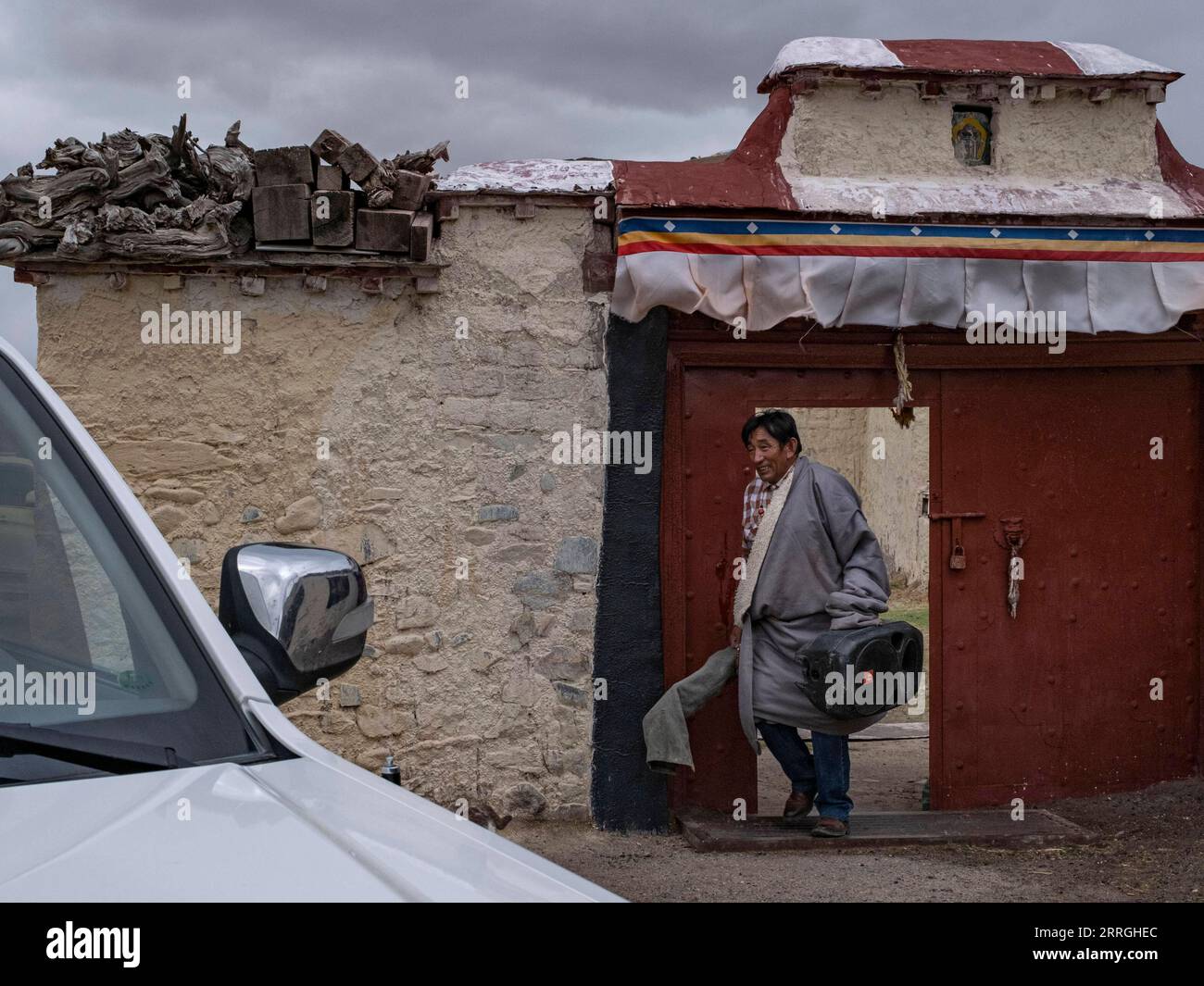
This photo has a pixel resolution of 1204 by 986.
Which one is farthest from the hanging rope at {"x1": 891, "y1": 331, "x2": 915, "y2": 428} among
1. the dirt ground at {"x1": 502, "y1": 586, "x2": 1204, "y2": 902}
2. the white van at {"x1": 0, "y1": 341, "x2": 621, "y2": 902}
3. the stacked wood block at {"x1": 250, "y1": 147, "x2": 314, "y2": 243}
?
the white van at {"x1": 0, "y1": 341, "x2": 621, "y2": 902}

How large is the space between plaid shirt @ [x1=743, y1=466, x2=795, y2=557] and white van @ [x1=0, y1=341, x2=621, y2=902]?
13.3 ft

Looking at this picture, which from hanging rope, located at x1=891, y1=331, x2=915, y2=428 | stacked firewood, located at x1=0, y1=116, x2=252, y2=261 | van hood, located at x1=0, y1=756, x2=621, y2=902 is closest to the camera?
van hood, located at x1=0, y1=756, x2=621, y2=902

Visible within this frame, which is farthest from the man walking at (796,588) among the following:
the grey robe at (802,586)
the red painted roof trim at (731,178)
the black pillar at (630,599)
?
the red painted roof trim at (731,178)

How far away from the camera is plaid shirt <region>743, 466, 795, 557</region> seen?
596cm

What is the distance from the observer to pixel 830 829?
19.0 ft

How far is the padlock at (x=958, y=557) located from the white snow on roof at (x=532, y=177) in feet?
8.57

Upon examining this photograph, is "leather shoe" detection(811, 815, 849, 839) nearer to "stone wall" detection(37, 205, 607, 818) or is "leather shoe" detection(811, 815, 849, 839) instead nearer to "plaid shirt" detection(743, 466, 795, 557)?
"stone wall" detection(37, 205, 607, 818)

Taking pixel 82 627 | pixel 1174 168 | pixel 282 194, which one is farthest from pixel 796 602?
pixel 82 627

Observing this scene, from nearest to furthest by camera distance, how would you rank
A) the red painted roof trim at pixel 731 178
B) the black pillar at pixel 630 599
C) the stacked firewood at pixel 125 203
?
the stacked firewood at pixel 125 203 → the red painted roof trim at pixel 731 178 → the black pillar at pixel 630 599

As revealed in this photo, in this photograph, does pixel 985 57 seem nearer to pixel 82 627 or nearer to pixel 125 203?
pixel 125 203

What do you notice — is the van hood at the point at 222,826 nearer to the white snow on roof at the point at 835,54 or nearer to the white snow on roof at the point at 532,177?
the white snow on roof at the point at 532,177

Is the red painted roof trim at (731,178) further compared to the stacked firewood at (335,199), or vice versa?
the red painted roof trim at (731,178)

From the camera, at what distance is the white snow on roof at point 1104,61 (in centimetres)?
643

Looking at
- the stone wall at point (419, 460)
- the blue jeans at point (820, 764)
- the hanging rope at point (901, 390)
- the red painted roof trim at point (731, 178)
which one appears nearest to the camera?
the blue jeans at point (820, 764)
